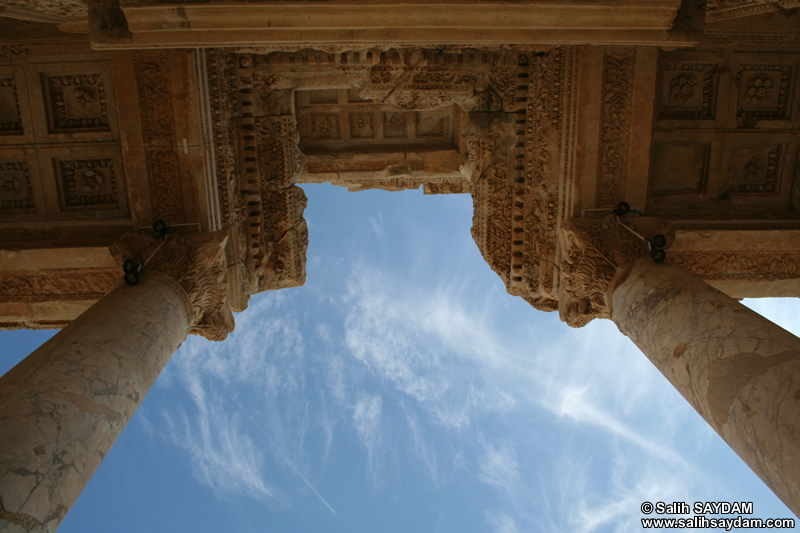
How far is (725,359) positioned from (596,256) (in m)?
2.24

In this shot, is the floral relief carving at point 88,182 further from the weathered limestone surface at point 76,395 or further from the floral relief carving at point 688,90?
the floral relief carving at point 688,90

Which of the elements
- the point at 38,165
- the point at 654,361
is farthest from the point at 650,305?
the point at 38,165

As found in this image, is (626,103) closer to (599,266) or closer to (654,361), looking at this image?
(599,266)

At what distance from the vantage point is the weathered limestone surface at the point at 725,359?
380 centimetres

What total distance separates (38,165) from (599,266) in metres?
7.39

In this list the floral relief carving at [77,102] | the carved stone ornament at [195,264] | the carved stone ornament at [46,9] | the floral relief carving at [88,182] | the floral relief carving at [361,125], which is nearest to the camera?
the carved stone ornament at [46,9]

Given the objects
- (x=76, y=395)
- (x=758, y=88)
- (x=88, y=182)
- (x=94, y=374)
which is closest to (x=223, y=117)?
(x=88, y=182)

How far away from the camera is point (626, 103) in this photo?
7.02 meters

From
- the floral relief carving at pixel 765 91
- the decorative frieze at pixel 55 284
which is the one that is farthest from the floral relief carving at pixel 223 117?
the floral relief carving at pixel 765 91

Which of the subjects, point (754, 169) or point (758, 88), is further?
point (754, 169)

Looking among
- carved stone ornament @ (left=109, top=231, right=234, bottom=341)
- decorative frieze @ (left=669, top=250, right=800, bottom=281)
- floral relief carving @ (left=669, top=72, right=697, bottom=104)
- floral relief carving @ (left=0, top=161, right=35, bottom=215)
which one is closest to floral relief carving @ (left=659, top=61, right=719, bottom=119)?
floral relief carving @ (left=669, top=72, right=697, bottom=104)

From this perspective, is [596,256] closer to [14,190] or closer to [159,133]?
[159,133]

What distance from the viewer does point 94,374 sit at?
14.8ft

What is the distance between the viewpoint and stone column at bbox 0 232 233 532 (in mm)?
3523
